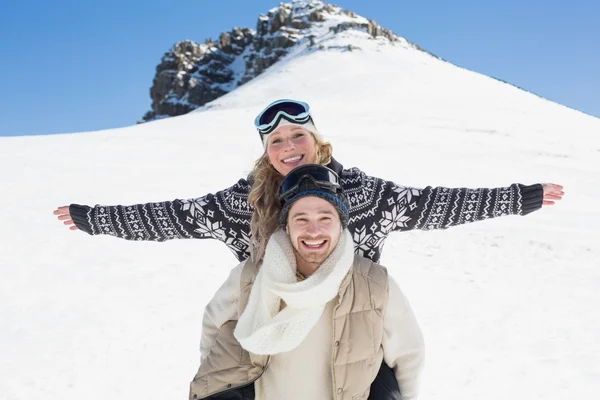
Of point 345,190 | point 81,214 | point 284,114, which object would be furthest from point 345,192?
point 81,214

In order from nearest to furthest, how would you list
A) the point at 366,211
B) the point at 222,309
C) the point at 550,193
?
1. the point at 222,309
2. the point at 366,211
3. the point at 550,193

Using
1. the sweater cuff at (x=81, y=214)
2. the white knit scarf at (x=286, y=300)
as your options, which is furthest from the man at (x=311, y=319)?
the sweater cuff at (x=81, y=214)

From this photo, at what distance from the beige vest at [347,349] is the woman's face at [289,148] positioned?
687 millimetres

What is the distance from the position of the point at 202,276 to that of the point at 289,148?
4214 millimetres

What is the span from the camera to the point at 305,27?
71.4 m

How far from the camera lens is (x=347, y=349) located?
7.47ft

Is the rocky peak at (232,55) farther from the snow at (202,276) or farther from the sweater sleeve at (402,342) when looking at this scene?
the sweater sleeve at (402,342)

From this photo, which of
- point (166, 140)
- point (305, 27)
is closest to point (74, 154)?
point (166, 140)

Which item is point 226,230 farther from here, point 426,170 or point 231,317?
point 426,170

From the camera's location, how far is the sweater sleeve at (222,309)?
2539 millimetres

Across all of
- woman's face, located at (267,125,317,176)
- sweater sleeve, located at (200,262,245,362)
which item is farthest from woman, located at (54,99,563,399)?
sweater sleeve, located at (200,262,245,362)

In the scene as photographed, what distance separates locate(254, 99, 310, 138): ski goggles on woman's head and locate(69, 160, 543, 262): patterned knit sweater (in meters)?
0.35

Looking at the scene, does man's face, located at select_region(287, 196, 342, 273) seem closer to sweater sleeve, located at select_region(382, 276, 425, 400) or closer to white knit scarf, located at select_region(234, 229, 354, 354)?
white knit scarf, located at select_region(234, 229, 354, 354)

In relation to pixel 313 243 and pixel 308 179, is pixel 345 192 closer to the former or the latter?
pixel 308 179
